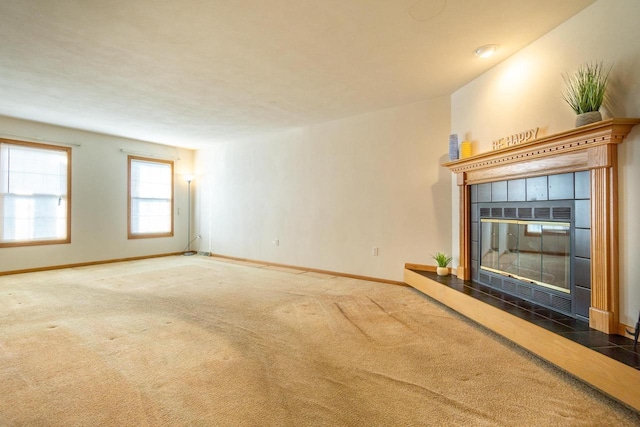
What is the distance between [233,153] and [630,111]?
6.18 metres

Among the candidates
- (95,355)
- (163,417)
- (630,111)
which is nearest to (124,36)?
(95,355)

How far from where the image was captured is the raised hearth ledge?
5.26 feet

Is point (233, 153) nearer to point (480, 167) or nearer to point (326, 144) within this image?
point (326, 144)

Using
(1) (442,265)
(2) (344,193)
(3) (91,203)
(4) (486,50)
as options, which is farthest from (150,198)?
(4) (486,50)

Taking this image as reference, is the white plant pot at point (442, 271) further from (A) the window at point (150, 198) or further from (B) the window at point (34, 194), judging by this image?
(B) the window at point (34, 194)

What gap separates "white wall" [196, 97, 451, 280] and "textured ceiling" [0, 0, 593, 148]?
48 cm

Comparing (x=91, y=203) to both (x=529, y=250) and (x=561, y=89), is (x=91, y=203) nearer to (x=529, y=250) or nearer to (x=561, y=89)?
(x=529, y=250)

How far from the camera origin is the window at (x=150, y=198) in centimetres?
→ 653

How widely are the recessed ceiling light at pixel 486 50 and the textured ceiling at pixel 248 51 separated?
2.4 inches

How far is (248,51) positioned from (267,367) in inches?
107

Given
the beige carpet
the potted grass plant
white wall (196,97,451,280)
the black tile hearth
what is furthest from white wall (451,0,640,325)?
the beige carpet

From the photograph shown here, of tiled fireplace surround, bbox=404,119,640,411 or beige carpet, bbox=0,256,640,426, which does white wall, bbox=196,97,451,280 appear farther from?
tiled fireplace surround, bbox=404,119,640,411

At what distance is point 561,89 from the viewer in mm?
→ 2510

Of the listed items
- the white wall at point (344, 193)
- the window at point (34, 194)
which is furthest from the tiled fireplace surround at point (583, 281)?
the window at point (34, 194)
